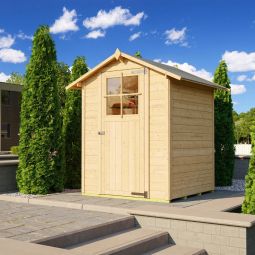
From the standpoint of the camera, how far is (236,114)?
95.0m

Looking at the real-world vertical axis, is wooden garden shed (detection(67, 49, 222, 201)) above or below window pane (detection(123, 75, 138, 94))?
below

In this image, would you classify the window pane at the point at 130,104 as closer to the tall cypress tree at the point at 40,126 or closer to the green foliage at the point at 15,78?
the tall cypress tree at the point at 40,126

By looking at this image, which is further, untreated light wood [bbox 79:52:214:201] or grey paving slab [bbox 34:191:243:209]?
untreated light wood [bbox 79:52:214:201]

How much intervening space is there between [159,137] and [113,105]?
156 centimetres

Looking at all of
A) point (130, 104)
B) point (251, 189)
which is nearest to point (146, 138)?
point (130, 104)

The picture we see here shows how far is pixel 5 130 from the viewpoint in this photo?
40.7 m

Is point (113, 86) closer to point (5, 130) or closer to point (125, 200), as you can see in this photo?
point (125, 200)

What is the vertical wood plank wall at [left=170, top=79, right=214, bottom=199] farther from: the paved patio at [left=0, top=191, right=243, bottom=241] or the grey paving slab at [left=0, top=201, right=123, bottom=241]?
the grey paving slab at [left=0, top=201, right=123, bottom=241]

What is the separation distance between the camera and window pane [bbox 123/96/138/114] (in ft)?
34.8

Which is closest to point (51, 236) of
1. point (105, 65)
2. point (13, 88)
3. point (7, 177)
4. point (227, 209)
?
point (227, 209)

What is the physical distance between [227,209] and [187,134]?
2.59 metres

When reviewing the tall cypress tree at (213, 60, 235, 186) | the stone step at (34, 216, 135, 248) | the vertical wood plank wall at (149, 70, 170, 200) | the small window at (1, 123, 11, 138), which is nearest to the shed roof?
the vertical wood plank wall at (149, 70, 170, 200)

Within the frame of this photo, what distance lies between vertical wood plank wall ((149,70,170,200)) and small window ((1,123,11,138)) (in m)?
32.4

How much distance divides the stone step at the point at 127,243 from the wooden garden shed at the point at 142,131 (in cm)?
223
